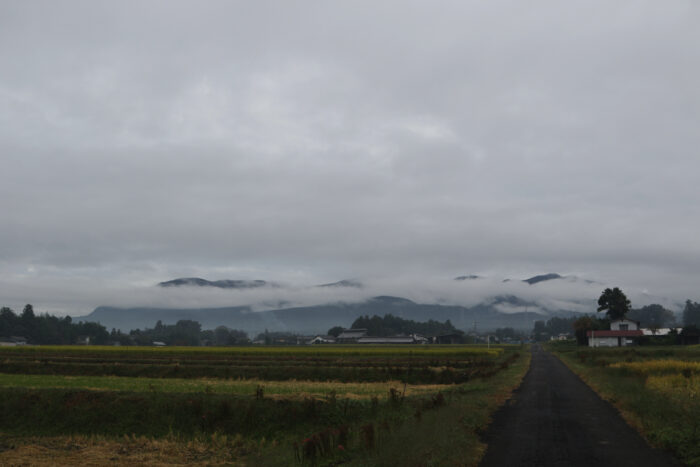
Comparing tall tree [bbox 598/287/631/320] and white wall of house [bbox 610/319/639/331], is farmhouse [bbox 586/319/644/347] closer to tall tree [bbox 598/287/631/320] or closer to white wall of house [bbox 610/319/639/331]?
white wall of house [bbox 610/319/639/331]

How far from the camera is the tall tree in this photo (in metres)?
160

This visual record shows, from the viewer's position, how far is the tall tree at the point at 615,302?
15962 cm

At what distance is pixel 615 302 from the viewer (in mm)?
159750

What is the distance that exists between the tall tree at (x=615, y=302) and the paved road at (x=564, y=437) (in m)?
145

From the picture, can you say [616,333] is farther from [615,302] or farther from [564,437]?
[564,437]

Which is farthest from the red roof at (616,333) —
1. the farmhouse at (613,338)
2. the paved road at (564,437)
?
the paved road at (564,437)

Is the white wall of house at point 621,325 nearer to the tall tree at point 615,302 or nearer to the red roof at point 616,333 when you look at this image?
the red roof at point 616,333

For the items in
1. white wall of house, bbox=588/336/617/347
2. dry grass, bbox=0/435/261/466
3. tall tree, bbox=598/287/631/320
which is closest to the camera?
dry grass, bbox=0/435/261/466

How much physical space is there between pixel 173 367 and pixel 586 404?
40.4 meters

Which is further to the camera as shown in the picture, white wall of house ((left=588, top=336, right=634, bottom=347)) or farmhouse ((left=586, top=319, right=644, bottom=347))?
farmhouse ((left=586, top=319, right=644, bottom=347))

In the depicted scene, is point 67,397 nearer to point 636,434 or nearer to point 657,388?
point 636,434

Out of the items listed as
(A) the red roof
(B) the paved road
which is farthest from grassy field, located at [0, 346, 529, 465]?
(A) the red roof

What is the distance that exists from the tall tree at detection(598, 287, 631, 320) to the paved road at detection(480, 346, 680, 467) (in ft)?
475

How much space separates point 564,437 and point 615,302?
517ft
